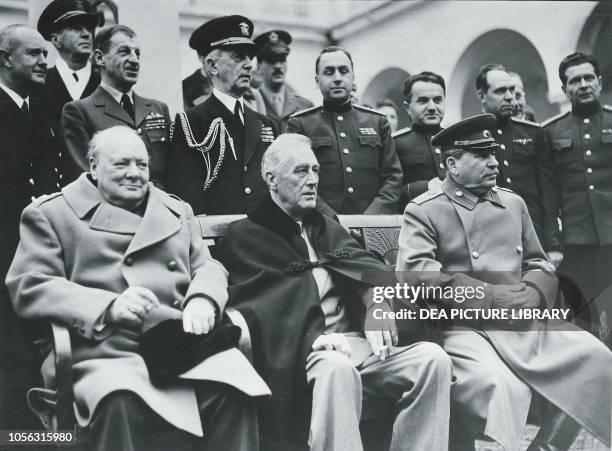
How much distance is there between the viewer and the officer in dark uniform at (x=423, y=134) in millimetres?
4645

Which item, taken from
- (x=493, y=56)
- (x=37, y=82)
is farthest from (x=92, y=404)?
(x=493, y=56)

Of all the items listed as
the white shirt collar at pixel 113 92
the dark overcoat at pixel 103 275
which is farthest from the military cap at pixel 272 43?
the dark overcoat at pixel 103 275

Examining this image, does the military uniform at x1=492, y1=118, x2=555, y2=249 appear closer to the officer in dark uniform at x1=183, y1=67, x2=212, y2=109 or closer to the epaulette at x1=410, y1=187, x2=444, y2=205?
the epaulette at x1=410, y1=187, x2=444, y2=205

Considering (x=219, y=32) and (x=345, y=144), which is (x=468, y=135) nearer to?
(x=345, y=144)

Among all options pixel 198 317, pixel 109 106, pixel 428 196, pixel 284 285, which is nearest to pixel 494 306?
pixel 428 196

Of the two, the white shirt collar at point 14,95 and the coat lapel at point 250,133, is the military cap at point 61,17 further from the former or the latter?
the coat lapel at point 250,133

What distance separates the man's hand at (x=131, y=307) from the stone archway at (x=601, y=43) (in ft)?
9.57

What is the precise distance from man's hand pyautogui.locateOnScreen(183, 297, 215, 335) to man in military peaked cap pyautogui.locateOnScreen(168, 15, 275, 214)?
0.93 metres

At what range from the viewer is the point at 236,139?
423cm

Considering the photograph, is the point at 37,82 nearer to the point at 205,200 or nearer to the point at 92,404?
the point at 205,200

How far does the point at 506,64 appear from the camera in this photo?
630 centimetres

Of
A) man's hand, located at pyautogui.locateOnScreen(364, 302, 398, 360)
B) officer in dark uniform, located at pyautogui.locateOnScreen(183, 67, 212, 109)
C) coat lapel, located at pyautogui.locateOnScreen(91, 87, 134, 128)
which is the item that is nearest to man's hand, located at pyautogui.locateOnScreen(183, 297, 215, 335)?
man's hand, located at pyautogui.locateOnScreen(364, 302, 398, 360)

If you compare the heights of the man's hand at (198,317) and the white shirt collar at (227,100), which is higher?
the white shirt collar at (227,100)

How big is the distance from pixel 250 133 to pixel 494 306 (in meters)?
1.46
